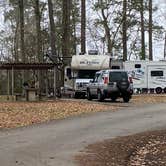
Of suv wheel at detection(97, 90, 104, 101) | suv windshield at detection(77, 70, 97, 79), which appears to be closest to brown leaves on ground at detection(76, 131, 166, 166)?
suv wheel at detection(97, 90, 104, 101)

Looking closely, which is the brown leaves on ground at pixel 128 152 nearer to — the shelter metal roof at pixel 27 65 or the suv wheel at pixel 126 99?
the suv wheel at pixel 126 99

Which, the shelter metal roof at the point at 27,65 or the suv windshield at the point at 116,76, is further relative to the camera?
the shelter metal roof at the point at 27,65

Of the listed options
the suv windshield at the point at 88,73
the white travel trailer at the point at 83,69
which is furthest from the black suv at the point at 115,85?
the suv windshield at the point at 88,73

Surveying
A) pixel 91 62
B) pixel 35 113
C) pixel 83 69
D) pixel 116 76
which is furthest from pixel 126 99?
pixel 35 113

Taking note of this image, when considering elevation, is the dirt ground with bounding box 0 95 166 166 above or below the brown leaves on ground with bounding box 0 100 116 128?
below

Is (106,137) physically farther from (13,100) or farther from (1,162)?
(13,100)

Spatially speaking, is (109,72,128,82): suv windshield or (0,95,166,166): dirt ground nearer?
(0,95,166,166): dirt ground

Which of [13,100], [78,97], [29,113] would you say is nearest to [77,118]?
[29,113]

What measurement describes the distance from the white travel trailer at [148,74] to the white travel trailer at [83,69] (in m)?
10.5

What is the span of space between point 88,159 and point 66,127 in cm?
686

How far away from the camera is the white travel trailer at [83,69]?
3784 centimetres

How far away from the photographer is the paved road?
1235 cm

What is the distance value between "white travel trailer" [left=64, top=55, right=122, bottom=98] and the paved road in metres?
12.3

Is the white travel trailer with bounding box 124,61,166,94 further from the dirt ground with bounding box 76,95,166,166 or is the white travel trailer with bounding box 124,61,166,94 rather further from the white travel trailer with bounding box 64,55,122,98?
the dirt ground with bounding box 76,95,166,166
